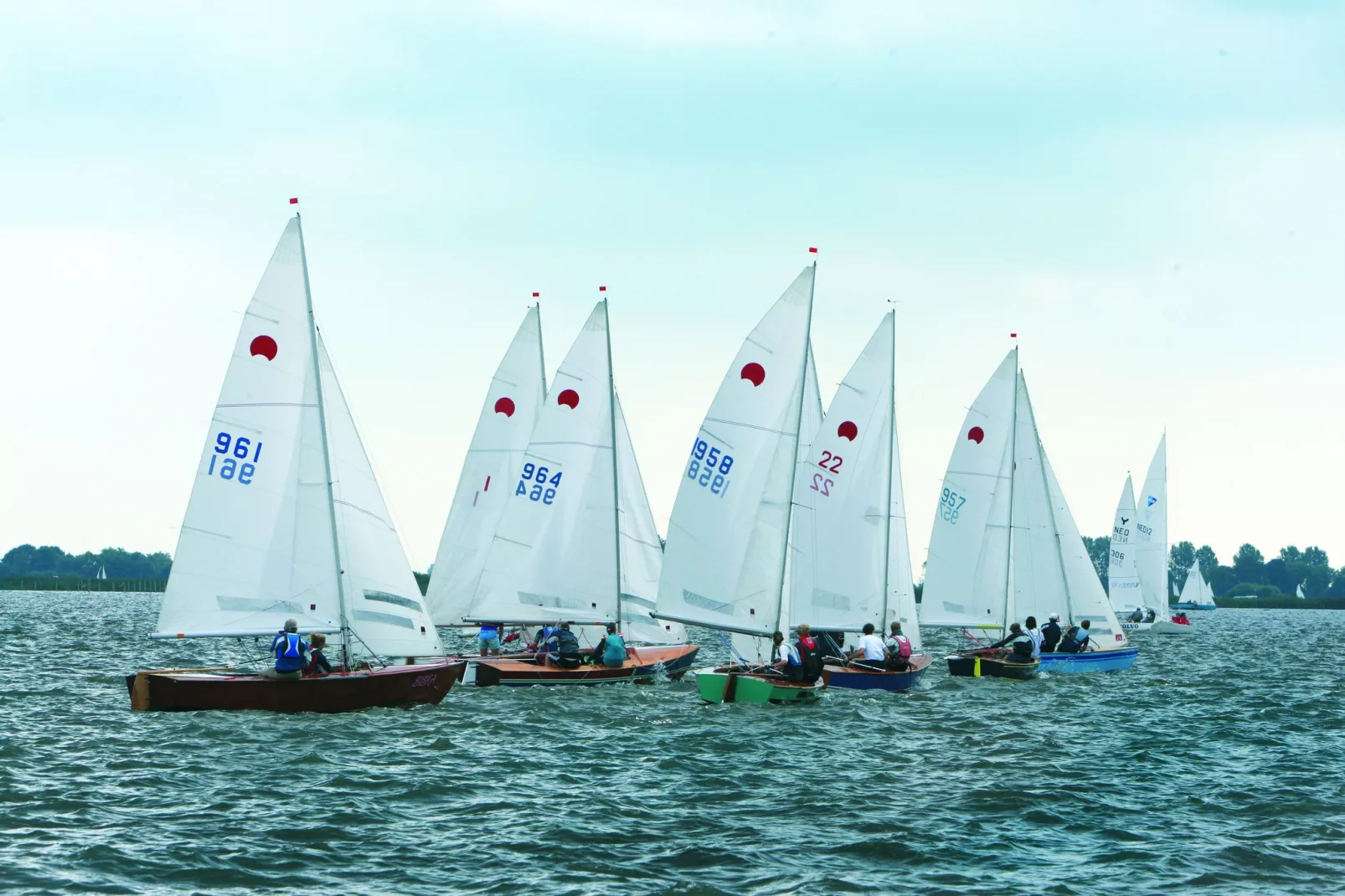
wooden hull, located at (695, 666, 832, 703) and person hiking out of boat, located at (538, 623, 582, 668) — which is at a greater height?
person hiking out of boat, located at (538, 623, 582, 668)

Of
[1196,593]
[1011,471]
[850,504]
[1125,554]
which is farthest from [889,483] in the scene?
[1196,593]

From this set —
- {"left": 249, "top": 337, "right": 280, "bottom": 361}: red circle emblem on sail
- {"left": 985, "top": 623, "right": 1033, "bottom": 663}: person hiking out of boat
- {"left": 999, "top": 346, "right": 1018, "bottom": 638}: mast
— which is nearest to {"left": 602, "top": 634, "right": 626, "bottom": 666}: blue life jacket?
{"left": 249, "top": 337, "right": 280, "bottom": 361}: red circle emblem on sail

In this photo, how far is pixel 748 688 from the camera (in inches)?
1057

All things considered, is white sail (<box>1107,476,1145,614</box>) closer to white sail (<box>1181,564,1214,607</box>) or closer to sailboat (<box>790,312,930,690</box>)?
sailboat (<box>790,312,930,690</box>)

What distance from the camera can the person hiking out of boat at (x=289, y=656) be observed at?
79.4 feet

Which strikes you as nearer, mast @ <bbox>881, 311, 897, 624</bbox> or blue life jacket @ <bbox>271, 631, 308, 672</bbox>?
blue life jacket @ <bbox>271, 631, 308, 672</bbox>

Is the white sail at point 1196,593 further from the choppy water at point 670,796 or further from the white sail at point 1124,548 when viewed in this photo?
the choppy water at point 670,796

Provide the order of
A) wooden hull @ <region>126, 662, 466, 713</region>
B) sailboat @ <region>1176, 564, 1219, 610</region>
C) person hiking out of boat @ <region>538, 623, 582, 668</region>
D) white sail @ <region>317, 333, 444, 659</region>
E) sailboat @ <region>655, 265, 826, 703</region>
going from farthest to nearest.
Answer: sailboat @ <region>1176, 564, 1219, 610</region>, person hiking out of boat @ <region>538, 623, 582, 668</region>, sailboat @ <region>655, 265, 826, 703</region>, white sail @ <region>317, 333, 444, 659</region>, wooden hull @ <region>126, 662, 466, 713</region>

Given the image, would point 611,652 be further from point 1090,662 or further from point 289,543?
point 1090,662

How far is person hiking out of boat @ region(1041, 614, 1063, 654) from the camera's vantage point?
37.8 metres

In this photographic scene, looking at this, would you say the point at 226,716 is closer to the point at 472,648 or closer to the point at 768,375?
the point at 768,375

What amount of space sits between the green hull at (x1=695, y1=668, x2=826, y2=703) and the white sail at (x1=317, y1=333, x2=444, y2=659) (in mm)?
5176

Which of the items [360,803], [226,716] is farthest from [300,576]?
[360,803]

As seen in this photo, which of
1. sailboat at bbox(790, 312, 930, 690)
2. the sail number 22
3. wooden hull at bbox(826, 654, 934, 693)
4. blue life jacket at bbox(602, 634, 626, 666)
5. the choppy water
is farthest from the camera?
sailboat at bbox(790, 312, 930, 690)
